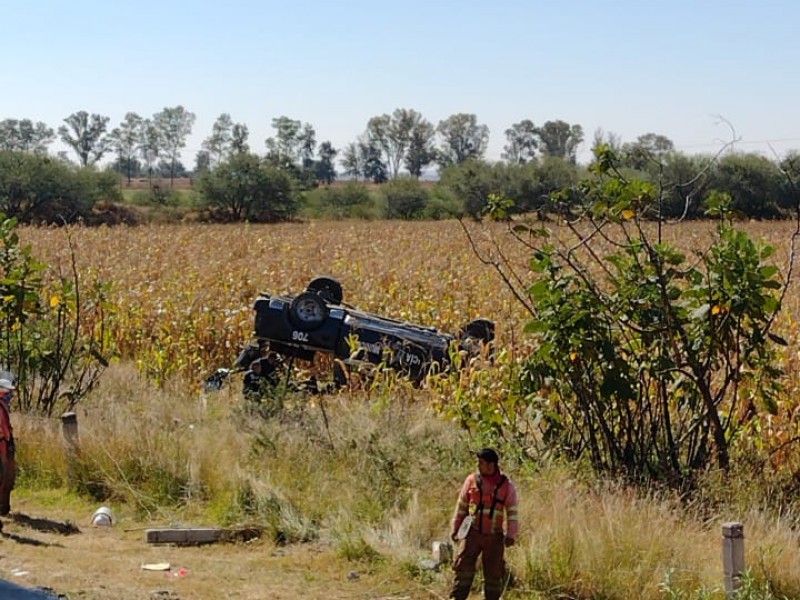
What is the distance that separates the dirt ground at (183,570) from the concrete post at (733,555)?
1.72 m

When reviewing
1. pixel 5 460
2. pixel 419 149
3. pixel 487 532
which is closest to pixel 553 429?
pixel 487 532

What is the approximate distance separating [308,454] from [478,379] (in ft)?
6.90

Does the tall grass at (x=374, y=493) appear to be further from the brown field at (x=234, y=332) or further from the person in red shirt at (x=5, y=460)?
the person in red shirt at (x=5, y=460)

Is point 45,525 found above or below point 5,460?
below

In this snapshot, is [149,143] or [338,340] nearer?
[338,340]

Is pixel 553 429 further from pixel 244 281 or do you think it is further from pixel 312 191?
pixel 312 191

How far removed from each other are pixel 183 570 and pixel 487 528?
2.18 meters

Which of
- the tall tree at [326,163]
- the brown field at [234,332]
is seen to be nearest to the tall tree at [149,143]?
the tall tree at [326,163]

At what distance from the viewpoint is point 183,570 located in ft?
24.1

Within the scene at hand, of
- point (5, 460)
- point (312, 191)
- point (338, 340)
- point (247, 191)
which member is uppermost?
point (312, 191)

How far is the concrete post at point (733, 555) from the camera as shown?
20.0ft

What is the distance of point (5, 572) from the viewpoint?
23.4ft

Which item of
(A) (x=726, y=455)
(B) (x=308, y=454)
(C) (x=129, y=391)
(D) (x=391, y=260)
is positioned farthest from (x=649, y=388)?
(D) (x=391, y=260)

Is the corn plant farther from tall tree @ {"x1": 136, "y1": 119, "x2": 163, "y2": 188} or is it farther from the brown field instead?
tall tree @ {"x1": 136, "y1": 119, "x2": 163, "y2": 188}
